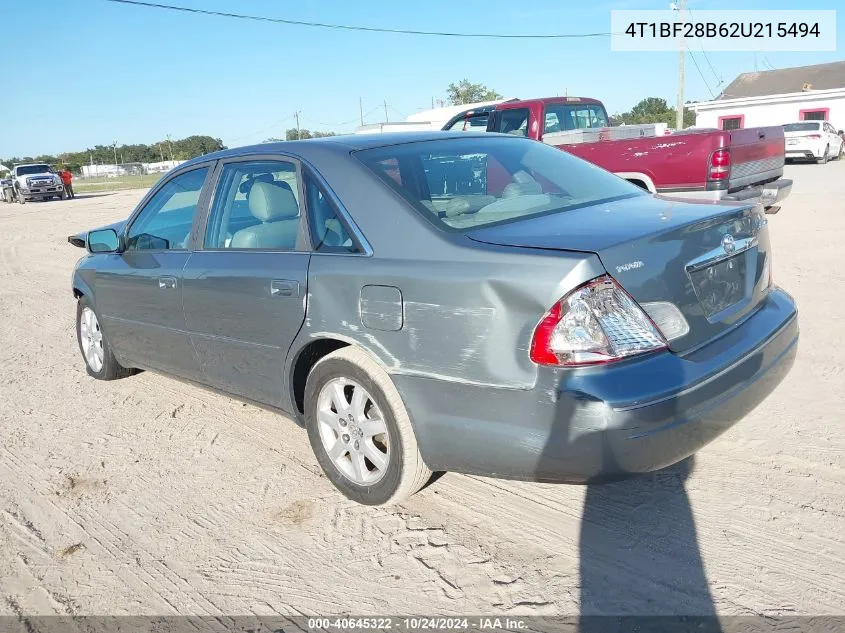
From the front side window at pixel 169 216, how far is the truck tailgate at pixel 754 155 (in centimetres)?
591

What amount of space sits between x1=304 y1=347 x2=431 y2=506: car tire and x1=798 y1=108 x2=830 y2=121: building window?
40.3m

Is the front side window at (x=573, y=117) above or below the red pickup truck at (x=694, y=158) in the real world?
above

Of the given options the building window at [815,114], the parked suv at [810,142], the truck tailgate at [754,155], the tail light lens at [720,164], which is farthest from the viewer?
the building window at [815,114]

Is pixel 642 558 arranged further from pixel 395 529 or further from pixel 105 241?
pixel 105 241

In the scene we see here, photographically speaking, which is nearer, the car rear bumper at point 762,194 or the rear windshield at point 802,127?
the car rear bumper at point 762,194

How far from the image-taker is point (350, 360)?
10.1ft

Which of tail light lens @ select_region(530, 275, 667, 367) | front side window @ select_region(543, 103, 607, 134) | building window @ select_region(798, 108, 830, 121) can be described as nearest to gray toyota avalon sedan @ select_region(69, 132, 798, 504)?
tail light lens @ select_region(530, 275, 667, 367)

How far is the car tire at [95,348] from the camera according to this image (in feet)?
17.1

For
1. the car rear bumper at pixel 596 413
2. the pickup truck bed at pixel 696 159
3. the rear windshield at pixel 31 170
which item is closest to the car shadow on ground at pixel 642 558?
the car rear bumper at pixel 596 413

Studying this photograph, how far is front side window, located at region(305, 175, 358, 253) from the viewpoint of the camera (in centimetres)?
319

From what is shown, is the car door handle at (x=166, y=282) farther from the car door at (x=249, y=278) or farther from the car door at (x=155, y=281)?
the car door at (x=249, y=278)

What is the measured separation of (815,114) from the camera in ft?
121

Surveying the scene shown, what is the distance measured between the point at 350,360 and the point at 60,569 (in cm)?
147

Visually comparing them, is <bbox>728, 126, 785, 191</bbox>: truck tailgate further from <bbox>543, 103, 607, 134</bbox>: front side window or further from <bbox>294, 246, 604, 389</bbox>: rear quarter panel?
<bbox>294, 246, 604, 389</bbox>: rear quarter panel
